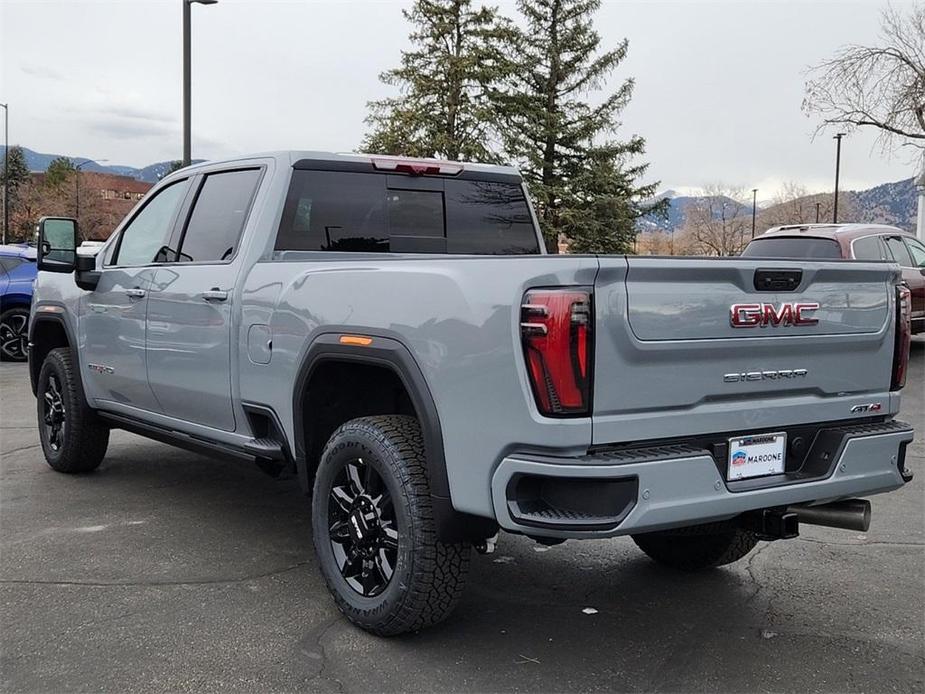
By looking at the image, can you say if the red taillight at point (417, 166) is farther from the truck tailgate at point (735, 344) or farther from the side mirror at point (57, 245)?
the truck tailgate at point (735, 344)

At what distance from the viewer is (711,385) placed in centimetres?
315

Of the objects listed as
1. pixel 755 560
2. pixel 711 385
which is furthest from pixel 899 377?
pixel 755 560

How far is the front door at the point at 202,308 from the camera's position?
451cm

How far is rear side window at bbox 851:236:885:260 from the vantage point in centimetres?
1142

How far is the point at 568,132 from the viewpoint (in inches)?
1410

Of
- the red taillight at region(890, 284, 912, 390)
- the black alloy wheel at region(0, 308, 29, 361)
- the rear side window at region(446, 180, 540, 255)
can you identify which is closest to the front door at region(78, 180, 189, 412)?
the rear side window at region(446, 180, 540, 255)

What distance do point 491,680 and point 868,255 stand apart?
1005cm

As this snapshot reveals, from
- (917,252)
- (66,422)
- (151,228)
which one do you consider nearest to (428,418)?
(151,228)

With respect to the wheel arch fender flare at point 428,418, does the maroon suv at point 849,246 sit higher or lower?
higher

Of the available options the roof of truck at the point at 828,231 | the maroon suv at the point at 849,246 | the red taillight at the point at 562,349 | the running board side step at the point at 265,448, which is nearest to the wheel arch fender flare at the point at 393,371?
the running board side step at the point at 265,448

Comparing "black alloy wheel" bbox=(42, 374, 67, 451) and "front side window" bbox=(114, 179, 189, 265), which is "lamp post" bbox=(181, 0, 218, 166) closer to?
"black alloy wheel" bbox=(42, 374, 67, 451)

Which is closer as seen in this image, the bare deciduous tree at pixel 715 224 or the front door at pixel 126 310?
the front door at pixel 126 310

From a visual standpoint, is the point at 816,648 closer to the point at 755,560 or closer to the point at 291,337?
the point at 755,560

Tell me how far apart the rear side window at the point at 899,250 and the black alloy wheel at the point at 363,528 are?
1076 centimetres
